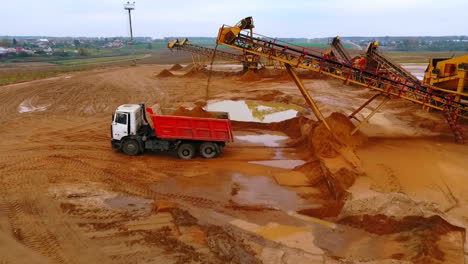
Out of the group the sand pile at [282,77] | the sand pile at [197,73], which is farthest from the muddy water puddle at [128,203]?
the sand pile at [197,73]

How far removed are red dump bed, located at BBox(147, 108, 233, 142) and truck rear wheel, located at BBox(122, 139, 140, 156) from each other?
3.57 ft

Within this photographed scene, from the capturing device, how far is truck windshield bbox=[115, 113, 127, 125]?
1444cm

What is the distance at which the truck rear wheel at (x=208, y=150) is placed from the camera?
1480 centimetres

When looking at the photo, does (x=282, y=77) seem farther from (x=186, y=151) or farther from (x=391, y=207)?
(x=391, y=207)

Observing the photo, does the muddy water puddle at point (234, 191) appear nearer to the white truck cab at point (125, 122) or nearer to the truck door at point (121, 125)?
the white truck cab at point (125, 122)

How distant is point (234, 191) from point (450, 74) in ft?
52.0

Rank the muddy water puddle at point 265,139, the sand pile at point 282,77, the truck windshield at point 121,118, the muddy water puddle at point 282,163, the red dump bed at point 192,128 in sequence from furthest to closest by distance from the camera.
A: 1. the sand pile at point 282,77
2. the muddy water puddle at point 265,139
3. the muddy water puddle at point 282,163
4. the truck windshield at point 121,118
5. the red dump bed at point 192,128

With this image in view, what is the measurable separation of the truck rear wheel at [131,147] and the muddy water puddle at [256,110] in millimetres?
8356

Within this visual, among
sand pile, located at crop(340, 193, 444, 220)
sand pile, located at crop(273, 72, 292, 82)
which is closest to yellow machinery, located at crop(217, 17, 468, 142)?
sand pile, located at crop(340, 193, 444, 220)

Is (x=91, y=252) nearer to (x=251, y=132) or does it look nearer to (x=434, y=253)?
(x=434, y=253)

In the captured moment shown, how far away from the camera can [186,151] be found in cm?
1488

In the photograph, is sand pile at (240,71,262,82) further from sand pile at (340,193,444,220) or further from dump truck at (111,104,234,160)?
sand pile at (340,193,444,220)

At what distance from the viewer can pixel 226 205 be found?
11141 millimetres

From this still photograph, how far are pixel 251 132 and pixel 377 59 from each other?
28.0 ft
